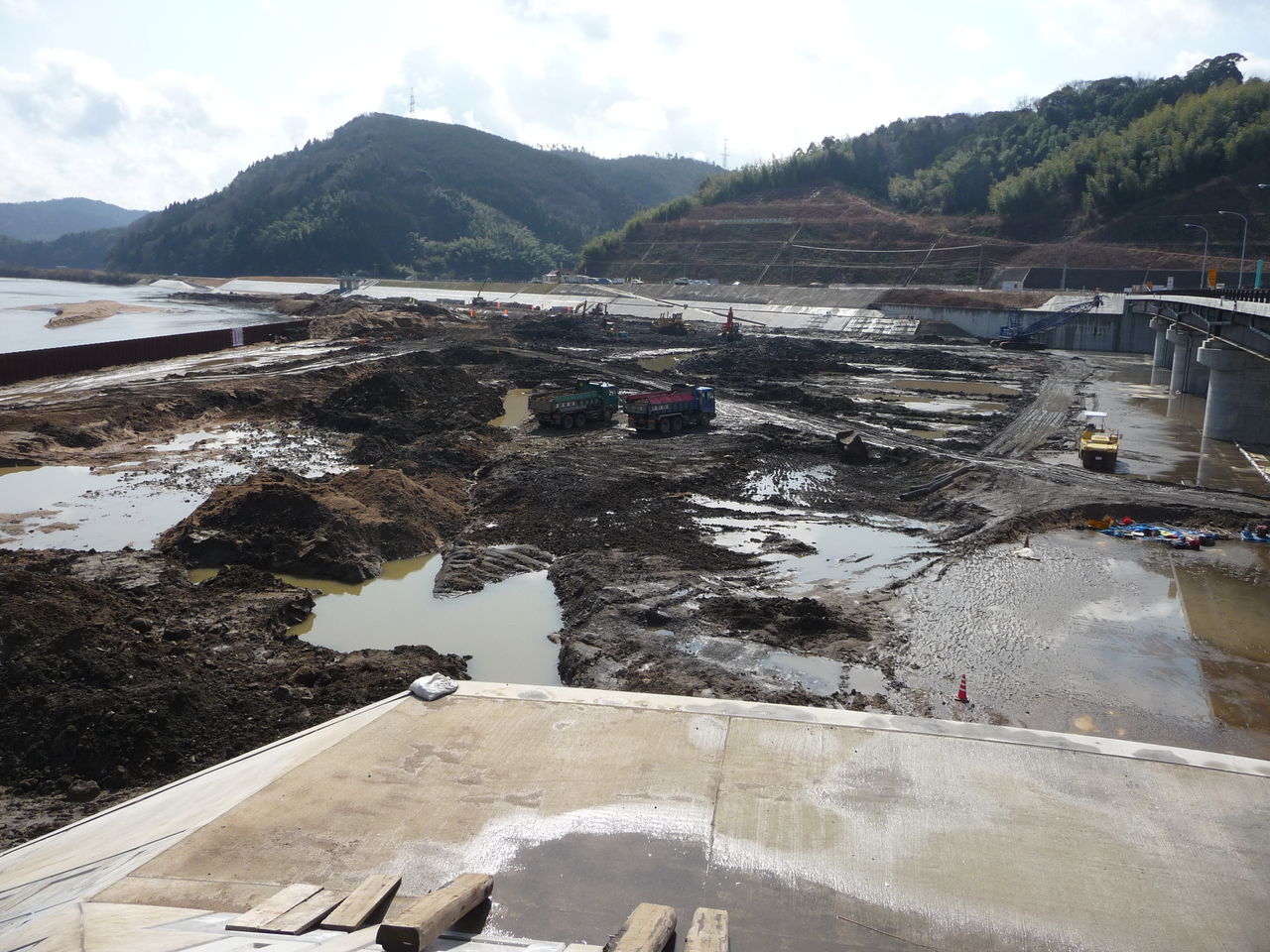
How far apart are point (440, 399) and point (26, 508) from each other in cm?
1795

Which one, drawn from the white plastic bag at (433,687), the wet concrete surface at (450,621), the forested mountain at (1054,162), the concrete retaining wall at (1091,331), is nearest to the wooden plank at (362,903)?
the white plastic bag at (433,687)

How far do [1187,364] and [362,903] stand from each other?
4959 centimetres

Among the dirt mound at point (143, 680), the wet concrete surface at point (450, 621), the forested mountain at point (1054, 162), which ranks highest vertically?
the forested mountain at point (1054, 162)

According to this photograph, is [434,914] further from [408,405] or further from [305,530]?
[408,405]

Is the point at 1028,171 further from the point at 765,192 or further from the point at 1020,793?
the point at 1020,793

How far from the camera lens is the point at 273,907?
21.9ft

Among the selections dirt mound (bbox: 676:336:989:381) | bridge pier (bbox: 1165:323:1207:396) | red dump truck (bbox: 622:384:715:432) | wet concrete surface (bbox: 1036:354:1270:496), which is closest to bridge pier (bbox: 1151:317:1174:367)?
wet concrete surface (bbox: 1036:354:1270:496)

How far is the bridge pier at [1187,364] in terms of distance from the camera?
1779 inches

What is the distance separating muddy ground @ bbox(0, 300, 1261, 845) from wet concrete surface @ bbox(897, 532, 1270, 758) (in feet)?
3.37

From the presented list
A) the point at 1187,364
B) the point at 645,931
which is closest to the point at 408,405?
the point at 645,931

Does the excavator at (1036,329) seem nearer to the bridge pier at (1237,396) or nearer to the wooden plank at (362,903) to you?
the bridge pier at (1237,396)

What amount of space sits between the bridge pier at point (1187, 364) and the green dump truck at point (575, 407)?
2892 centimetres

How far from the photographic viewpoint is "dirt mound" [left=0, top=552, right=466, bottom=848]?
431 inches

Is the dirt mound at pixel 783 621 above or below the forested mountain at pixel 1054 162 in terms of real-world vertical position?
below
